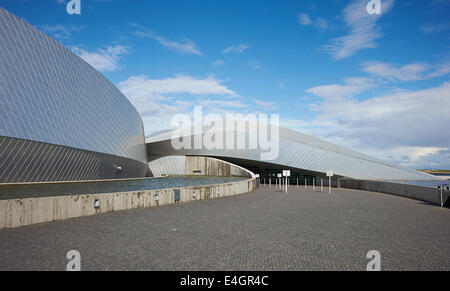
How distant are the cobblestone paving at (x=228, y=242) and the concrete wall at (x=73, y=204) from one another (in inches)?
20.1

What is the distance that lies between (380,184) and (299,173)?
933 inches

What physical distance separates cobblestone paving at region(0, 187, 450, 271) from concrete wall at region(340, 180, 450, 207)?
661 cm

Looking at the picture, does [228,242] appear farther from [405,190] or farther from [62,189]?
[405,190]

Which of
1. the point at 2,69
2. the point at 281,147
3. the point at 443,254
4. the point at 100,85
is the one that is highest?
the point at 100,85

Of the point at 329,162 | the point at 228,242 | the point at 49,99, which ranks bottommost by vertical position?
the point at 228,242

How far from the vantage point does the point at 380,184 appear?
27328 mm

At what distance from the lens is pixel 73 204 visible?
11094 mm

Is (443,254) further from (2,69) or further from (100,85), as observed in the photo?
(100,85)

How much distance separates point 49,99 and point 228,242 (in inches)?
1019
